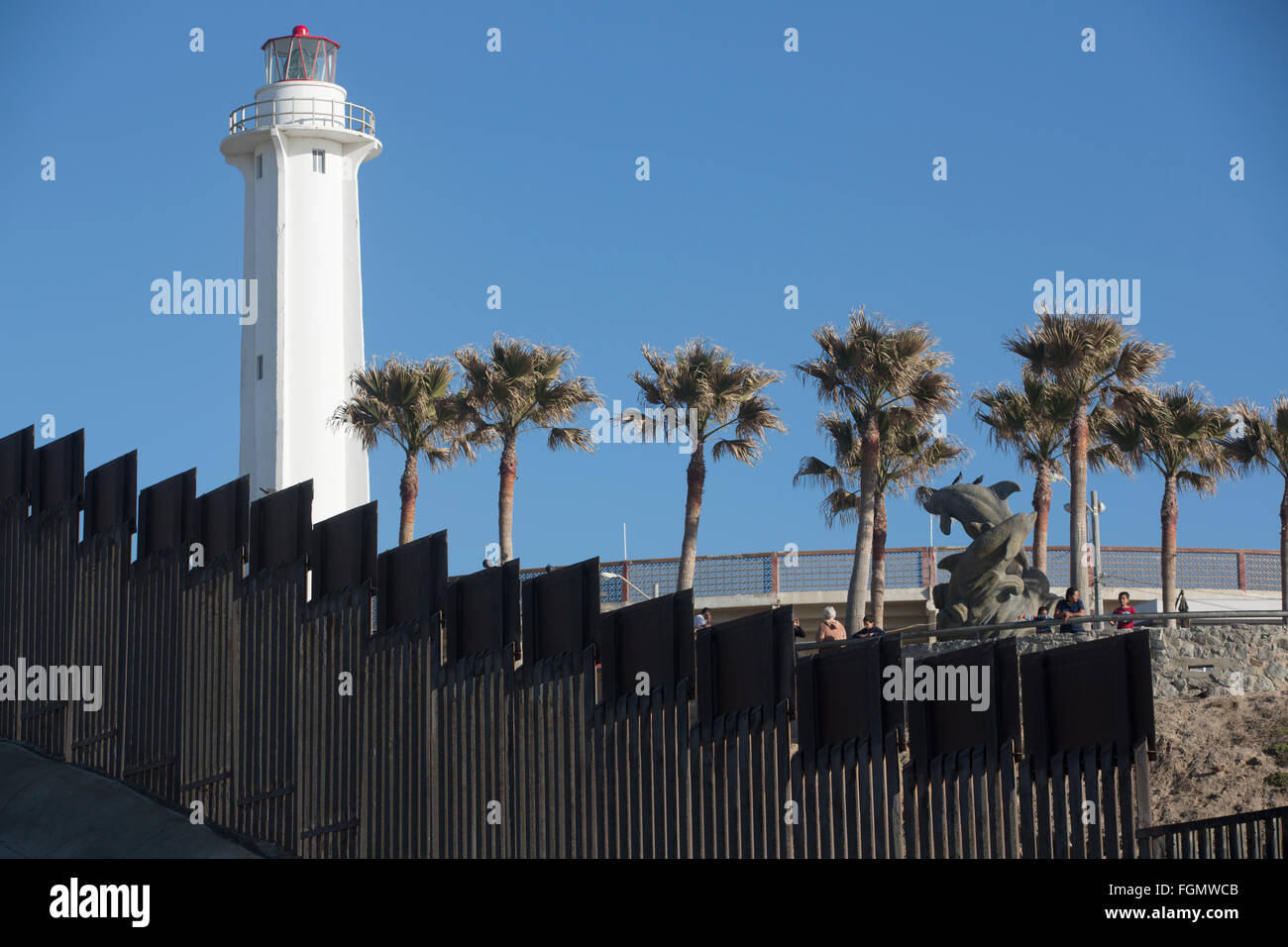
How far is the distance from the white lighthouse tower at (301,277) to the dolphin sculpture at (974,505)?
17.9 m

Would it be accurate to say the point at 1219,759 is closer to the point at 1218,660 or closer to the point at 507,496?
the point at 1218,660

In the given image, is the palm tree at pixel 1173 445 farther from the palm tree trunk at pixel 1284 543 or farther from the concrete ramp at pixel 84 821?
the concrete ramp at pixel 84 821

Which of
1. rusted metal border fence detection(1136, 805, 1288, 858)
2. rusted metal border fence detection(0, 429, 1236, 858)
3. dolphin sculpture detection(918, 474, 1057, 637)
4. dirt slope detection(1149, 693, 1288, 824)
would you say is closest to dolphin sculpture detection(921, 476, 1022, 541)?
dolphin sculpture detection(918, 474, 1057, 637)

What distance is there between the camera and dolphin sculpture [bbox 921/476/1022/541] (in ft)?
93.0

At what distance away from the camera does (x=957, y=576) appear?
92.7 ft

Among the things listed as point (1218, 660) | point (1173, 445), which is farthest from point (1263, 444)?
point (1218, 660)

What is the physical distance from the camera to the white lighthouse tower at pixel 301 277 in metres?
42.0

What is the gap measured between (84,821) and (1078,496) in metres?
23.7

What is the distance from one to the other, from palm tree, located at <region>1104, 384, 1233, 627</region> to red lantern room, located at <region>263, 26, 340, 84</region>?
907 inches

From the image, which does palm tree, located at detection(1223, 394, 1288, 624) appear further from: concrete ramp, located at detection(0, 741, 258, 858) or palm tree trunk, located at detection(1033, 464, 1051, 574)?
concrete ramp, located at detection(0, 741, 258, 858)

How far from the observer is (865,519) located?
3747 centimetres

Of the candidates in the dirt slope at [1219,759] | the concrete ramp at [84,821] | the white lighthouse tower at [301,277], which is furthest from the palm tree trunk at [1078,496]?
the concrete ramp at [84,821]

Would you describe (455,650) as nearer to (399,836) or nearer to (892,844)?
(399,836)
